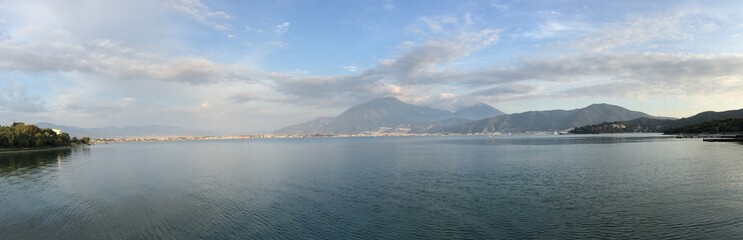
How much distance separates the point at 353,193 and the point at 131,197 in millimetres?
21486

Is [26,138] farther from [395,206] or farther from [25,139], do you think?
[395,206]

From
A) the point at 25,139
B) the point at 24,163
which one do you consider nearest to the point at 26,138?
the point at 25,139

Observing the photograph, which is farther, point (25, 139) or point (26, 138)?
point (26, 138)

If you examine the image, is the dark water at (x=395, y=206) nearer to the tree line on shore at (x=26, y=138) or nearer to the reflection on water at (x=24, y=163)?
the reflection on water at (x=24, y=163)

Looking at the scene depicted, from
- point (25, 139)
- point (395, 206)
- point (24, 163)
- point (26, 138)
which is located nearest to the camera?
point (395, 206)

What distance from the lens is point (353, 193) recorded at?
38.5m

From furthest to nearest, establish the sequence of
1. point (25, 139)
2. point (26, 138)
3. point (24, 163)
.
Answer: point (26, 138) → point (25, 139) → point (24, 163)

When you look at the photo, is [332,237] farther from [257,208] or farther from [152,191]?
[152,191]

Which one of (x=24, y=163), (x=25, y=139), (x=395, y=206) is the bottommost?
(x=395, y=206)

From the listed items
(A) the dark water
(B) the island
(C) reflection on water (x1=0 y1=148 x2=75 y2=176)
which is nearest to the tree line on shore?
(B) the island

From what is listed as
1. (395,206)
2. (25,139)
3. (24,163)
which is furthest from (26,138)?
(395,206)

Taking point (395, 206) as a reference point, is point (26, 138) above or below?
above

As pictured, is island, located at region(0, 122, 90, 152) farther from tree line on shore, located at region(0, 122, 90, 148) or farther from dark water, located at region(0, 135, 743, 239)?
dark water, located at region(0, 135, 743, 239)

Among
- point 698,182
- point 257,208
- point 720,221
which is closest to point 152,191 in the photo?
point 257,208
